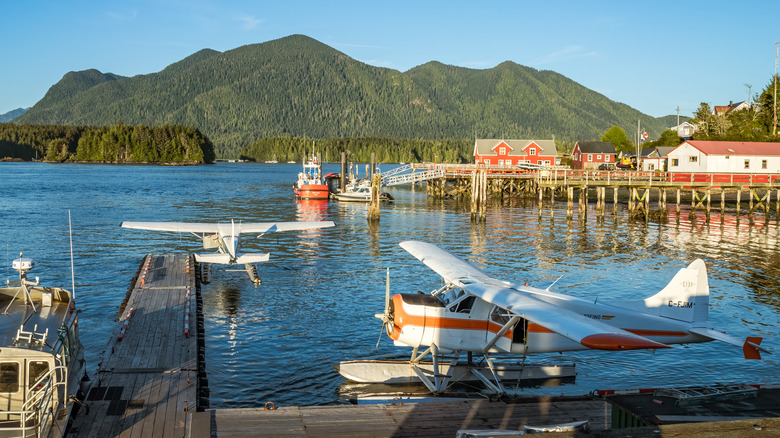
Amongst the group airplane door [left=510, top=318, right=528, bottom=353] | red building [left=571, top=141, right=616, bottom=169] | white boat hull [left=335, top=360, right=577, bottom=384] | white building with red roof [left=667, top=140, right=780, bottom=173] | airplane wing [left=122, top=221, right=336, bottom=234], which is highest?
red building [left=571, top=141, right=616, bottom=169]

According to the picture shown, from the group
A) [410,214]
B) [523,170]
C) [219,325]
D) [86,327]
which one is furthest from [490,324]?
[523,170]

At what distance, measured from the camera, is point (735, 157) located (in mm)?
59625

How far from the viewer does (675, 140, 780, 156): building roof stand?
5966cm

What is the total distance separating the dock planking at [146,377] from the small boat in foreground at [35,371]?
0.57 meters

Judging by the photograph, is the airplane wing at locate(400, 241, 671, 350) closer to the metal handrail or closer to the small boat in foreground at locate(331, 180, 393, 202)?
the metal handrail

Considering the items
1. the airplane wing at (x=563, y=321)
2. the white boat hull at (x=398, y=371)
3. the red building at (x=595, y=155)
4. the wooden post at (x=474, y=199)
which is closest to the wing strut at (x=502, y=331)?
the airplane wing at (x=563, y=321)

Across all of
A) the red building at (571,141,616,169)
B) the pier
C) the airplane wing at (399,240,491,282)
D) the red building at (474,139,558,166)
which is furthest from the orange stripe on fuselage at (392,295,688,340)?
the red building at (571,141,616,169)

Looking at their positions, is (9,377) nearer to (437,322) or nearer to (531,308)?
(437,322)

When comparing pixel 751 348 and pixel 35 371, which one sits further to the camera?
pixel 751 348

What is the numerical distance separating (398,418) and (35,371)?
562 cm

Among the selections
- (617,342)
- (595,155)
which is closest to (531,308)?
(617,342)

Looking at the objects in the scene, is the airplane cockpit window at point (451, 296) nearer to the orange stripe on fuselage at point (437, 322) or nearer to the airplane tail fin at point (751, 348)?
the orange stripe on fuselage at point (437, 322)

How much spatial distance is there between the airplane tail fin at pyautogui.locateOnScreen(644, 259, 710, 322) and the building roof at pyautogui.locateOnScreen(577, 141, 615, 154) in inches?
4056

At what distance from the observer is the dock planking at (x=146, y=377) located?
10008mm
